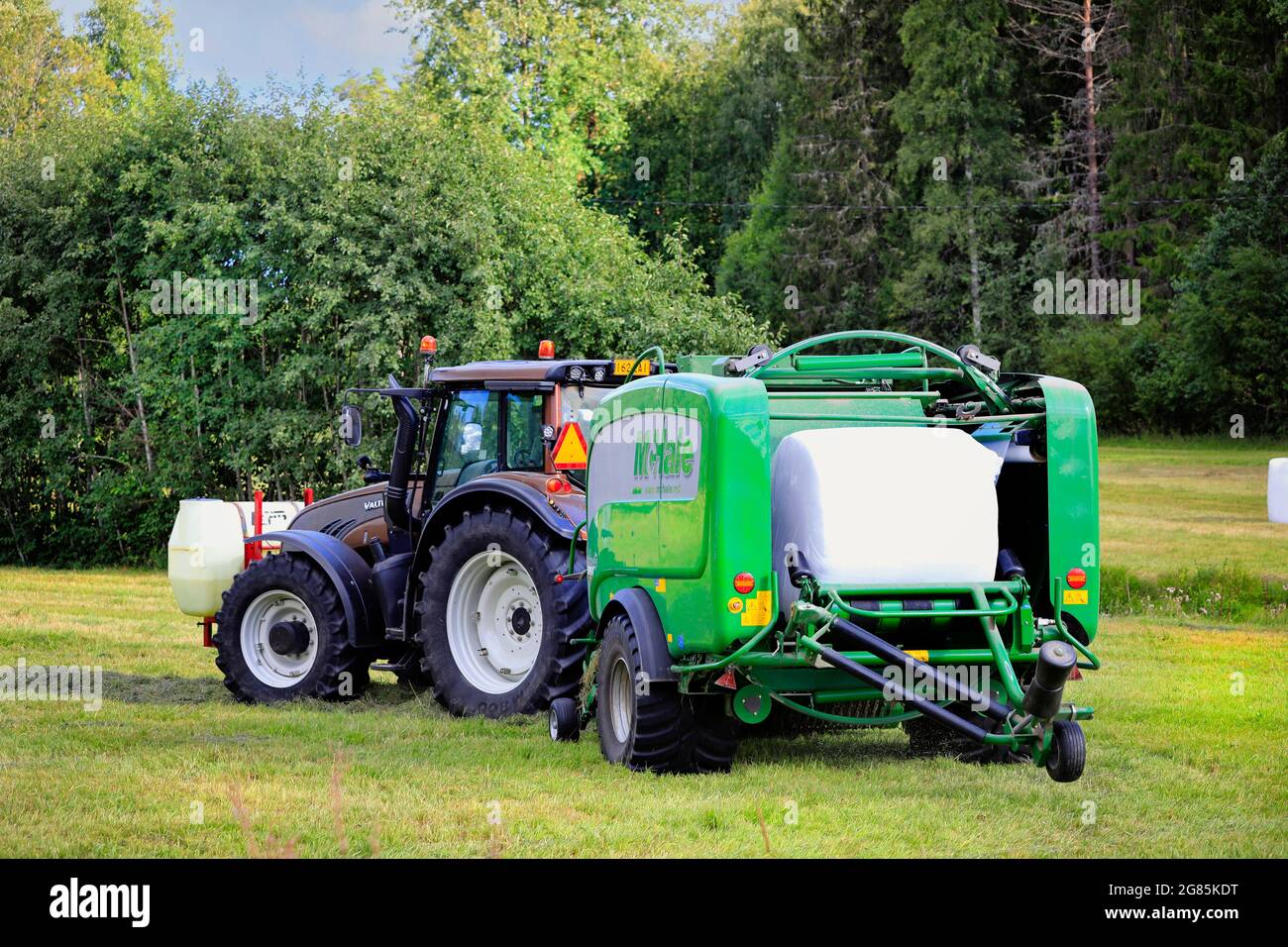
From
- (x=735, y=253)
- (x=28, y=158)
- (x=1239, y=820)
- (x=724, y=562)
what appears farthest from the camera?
(x=735, y=253)

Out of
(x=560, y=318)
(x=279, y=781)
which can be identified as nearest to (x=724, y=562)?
(x=279, y=781)

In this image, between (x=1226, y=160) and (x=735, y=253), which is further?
(x=735, y=253)

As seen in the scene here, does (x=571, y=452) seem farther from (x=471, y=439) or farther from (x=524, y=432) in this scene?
(x=471, y=439)

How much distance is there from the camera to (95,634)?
51.9ft

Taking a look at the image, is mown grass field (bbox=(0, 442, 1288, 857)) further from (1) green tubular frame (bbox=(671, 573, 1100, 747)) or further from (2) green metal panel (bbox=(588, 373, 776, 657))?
(2) green metal panel (bbox=(588, 373, 776, 657))

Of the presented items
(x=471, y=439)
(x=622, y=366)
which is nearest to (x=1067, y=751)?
(x=622, y=366)

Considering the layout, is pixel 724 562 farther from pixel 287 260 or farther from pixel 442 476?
pixel 287 260

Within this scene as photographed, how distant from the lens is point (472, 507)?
36.6 ft

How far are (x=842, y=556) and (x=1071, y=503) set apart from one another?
140 cm

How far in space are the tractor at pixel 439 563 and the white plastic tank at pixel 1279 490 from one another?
41.2 ft

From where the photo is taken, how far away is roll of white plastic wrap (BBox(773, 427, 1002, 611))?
319 inches

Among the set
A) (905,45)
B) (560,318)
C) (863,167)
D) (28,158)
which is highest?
(905,45)

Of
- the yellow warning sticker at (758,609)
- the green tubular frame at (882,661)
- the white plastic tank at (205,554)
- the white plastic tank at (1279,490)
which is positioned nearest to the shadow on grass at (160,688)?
the white plastic tank at (205,554)
